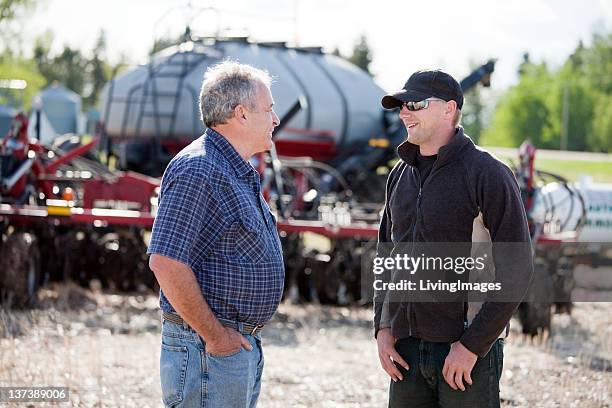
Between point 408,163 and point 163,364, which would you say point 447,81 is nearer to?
point 408,163

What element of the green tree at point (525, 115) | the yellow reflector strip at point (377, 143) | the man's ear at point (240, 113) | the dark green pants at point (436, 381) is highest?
the man's ear at point (240, 113)

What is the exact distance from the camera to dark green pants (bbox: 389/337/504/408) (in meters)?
3.29

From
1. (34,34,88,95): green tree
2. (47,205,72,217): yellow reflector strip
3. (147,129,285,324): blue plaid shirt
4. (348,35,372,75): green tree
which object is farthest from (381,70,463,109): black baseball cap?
(34,34,88,95): green tree

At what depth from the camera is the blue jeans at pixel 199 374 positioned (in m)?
3.11

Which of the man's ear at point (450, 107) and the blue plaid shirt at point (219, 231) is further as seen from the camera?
the man's ear at point (450, 107)

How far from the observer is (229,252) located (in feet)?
10.2

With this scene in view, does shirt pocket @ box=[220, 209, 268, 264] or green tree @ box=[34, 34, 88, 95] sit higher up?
shirt pocket @ box=[220, 209, 268, 264]

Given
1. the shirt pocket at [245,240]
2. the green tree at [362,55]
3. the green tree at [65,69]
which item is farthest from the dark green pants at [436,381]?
the green tree at [65,69]

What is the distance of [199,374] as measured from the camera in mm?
3109

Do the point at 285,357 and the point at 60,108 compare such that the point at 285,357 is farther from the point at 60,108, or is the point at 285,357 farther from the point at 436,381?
the point at 60,108

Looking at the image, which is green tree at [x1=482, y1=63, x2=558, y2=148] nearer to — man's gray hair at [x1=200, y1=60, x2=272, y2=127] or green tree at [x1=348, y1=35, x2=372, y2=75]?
green tree at [x1=348, y1=35, x2=372, y2=75]

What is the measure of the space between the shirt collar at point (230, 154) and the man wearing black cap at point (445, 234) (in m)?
0.60

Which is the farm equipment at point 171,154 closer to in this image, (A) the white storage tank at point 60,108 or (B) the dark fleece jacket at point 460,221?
(B) the dark fleece jacket at point 460,221

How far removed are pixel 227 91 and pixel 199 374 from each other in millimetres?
841
